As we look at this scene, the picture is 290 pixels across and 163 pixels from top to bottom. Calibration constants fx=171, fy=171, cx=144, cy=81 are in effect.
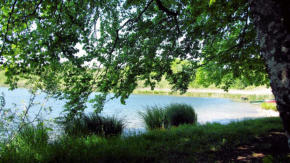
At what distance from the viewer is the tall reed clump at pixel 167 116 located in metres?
7.58

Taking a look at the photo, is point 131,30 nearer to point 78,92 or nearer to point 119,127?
point 78,92

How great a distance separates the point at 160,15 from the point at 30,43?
2.80 metres

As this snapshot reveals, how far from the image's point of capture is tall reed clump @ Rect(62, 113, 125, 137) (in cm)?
538

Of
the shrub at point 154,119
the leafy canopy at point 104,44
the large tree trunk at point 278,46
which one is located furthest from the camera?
the shrub at point 154,119

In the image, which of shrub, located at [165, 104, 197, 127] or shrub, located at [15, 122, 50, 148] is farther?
shrub, located at [165, 104, 197, 127]

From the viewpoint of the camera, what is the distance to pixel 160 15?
4.09 meters

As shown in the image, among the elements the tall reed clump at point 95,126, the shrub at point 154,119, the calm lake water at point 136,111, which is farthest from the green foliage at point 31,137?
the shrub at point 154,119

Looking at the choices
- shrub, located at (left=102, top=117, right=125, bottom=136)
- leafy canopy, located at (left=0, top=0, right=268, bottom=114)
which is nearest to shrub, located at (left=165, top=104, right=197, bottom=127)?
shrub, located at (left=102, top=117, right=125, bottom=136)

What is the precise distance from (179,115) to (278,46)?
7.51 metres

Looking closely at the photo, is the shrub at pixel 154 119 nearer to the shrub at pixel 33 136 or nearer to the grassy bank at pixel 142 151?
the grassy bank at pixel 142 151

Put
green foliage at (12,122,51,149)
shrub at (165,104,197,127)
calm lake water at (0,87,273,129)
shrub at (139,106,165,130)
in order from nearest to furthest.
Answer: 1. green foliage at (12,122,51,149)
2. shrub at (139,106,165,130)
3. calm lake water at (0,87,273,129)
4. shrub at (165,104,197,127)

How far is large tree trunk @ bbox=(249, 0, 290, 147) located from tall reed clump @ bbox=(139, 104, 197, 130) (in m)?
6.48

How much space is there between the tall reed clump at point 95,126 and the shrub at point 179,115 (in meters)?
2.65

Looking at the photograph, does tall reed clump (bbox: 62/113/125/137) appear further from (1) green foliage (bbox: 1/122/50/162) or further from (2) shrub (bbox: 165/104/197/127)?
(2) shrub (bbox: 165/104/197/127)
